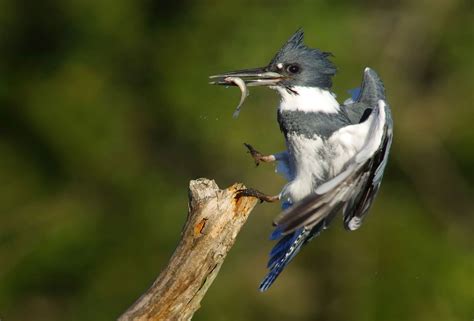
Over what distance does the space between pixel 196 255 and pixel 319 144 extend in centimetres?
74

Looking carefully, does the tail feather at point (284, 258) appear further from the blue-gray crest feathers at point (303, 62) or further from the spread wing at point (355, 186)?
the blue-gray crest feathers at point (303, 62)

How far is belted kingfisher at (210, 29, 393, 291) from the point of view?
4137mm

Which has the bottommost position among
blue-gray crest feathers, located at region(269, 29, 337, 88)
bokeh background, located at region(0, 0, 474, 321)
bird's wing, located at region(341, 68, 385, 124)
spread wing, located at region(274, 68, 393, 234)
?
spread wing, located at region(274, 68, 393, 234)

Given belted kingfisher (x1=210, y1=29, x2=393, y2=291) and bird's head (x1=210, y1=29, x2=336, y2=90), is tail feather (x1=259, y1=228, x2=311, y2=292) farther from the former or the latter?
bird's head (x1=210, y1=29, x2=336, y2=90)

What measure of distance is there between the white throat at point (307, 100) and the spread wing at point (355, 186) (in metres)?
0.15

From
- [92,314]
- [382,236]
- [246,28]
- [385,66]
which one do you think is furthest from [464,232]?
[92,314]

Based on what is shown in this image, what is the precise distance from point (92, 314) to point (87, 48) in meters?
1.61

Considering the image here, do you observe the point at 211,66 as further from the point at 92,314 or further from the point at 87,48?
the point at 92,314

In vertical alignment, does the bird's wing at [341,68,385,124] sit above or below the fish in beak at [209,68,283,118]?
below

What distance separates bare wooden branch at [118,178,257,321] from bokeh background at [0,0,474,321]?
2405mm

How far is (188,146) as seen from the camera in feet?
22.3

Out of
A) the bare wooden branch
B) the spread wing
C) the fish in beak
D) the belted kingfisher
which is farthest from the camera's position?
the fish in beak

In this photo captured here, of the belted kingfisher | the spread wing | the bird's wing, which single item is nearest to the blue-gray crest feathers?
the belted kingfisher

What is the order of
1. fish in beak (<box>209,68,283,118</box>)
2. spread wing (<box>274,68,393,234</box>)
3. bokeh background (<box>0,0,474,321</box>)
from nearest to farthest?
spread wing (<box>274,68,393,234</box>) → fish in beak (<box>209,68,283,118</box>) → bokeh background (<box>0,0,474,321</box>)
